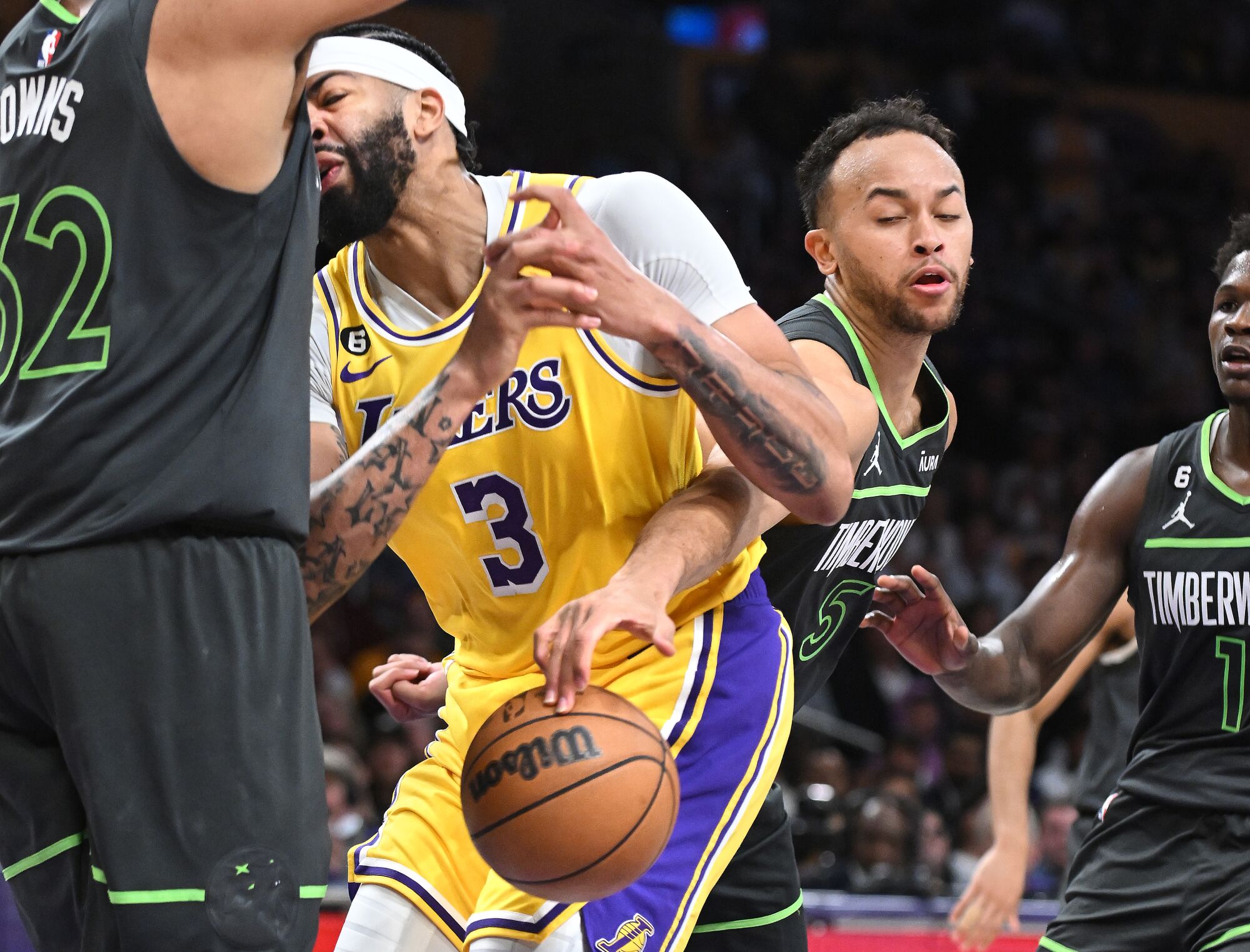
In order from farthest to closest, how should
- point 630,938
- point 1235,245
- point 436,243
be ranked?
point 1235,245
point 436,243
point 630,938

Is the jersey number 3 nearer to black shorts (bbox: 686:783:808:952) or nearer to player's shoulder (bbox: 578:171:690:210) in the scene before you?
player's shoulder (bbox: 578:171:690:210)

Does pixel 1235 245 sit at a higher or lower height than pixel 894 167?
lower

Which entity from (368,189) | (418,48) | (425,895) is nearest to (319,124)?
(368,189)

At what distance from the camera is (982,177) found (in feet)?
51.9

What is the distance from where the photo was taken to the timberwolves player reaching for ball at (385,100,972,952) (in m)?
3.81

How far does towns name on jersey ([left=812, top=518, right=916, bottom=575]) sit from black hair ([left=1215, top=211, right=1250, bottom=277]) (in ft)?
4.01

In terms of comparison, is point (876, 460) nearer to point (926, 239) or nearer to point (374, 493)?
point (926, 239)

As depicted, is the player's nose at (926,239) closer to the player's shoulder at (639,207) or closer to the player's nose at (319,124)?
the player's shoulder at (639,207)

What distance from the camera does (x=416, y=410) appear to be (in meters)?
2.81

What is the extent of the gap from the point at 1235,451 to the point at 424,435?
8.00ft

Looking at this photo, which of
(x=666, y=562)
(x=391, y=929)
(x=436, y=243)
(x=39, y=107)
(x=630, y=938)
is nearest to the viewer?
(x=39, y=107)

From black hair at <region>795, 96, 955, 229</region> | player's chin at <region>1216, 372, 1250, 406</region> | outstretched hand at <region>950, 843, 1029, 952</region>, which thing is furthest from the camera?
outstretched hand at <region>950, 843, 1029, 952</region>

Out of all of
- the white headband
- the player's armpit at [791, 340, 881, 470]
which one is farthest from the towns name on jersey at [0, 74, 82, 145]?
the player's armpit at [791, 340, 881, 470]

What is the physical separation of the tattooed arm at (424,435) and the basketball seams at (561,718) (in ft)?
1.22
